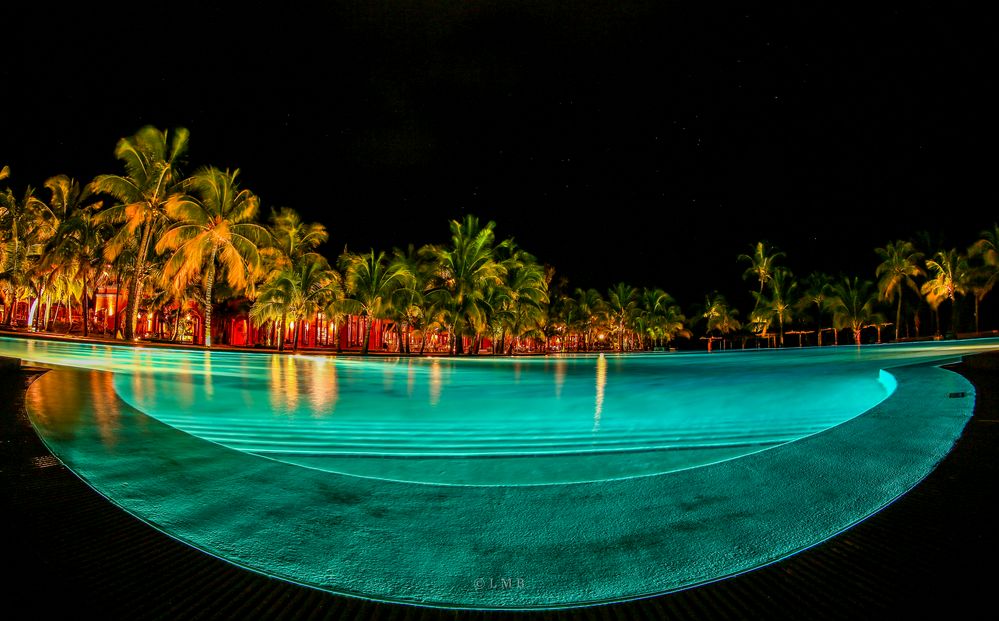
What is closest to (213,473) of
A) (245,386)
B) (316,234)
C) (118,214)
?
(245,386)

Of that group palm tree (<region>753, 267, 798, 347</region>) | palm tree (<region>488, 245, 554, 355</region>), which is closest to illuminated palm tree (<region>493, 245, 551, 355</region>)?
palm tree (<region>488, 245, 554, 355</region>)

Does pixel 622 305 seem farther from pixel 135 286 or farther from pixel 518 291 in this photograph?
pixel 135 286

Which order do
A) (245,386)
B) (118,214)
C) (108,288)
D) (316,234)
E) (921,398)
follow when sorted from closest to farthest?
1. (921,398)
2. (245,386)
3. (118,214)
4. (316,234)
5. (108,288)

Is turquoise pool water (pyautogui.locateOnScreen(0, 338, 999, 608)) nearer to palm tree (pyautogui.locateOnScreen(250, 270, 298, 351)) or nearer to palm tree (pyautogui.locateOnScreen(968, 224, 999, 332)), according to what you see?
palm tree (pyautogui.locateOnScreen(250, 270, 298, 351))

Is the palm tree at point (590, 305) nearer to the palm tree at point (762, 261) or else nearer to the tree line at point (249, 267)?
the tree line at point (249, 267)

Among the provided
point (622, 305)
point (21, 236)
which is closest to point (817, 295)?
point (622, 305)

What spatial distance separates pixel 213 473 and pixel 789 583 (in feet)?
10.4

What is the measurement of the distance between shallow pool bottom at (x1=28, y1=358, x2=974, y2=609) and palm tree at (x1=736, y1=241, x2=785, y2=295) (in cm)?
5542

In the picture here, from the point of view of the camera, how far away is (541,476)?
3633 millimetres

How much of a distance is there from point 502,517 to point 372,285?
27501 millimetres

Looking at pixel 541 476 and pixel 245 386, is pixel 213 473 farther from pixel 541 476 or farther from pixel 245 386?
pixel 245 386

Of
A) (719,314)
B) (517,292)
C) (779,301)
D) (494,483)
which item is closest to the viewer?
(494,483)

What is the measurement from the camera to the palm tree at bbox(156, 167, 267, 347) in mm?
21203

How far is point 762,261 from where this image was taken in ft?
175
